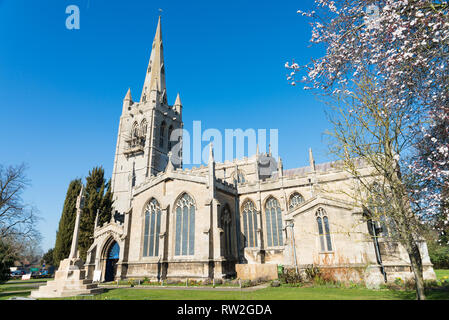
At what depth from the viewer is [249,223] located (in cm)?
2914

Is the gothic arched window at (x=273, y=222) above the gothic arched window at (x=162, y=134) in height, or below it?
below

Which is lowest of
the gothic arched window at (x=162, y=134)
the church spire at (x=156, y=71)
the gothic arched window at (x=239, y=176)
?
the gothic arched window at (x=239, y=176)

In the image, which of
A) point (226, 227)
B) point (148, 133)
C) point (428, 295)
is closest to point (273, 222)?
Answer: point (226, 227)

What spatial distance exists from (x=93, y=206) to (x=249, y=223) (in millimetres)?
22695

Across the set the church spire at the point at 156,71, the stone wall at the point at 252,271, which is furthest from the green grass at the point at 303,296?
the church spire at the point at 156,71

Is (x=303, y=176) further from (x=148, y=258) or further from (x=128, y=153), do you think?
(x=128, y=153)

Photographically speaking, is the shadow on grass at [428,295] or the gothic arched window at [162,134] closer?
the shadow on grass at [428,295]

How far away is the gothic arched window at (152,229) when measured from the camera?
25678 millimetres

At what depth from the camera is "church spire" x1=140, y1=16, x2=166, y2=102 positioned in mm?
57928

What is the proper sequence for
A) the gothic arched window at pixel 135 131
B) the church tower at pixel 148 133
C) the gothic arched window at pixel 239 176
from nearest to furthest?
the gothic arched window at pixel 239 176
the church tower at pixel 148 133
the gothic arched window at pixel 135 131

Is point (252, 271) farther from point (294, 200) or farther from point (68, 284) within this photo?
point (68, 284)

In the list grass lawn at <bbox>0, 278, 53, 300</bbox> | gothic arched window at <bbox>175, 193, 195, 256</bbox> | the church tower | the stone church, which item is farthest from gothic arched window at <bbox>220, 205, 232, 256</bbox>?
the church tower

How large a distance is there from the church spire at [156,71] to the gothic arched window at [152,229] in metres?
35.5

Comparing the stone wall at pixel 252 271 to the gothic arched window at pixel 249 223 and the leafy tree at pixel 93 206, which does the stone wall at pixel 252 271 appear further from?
the leafy tree at pixel 93 206
